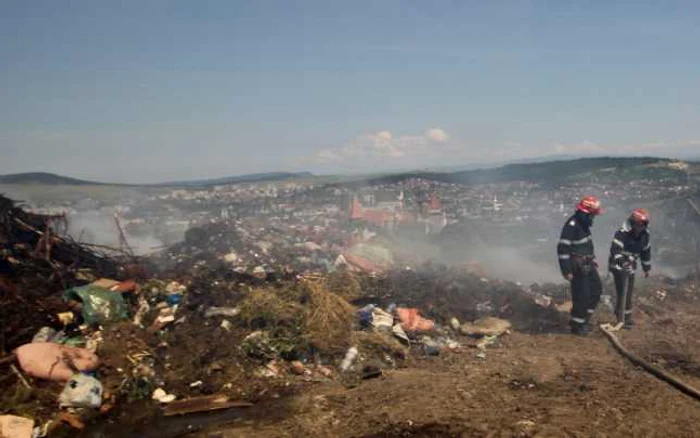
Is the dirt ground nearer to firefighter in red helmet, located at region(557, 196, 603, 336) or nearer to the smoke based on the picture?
firefighter in red helmet, located at region(557, 196, 603, 336)

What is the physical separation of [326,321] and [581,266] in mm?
3476

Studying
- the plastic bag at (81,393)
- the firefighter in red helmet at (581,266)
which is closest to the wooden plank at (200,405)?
the plastic bag at (81,393)

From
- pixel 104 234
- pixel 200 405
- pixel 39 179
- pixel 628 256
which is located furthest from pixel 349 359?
pixel 39 179

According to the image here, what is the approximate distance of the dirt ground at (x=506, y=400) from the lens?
12.2 ft

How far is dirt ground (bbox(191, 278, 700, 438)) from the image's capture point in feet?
12.2

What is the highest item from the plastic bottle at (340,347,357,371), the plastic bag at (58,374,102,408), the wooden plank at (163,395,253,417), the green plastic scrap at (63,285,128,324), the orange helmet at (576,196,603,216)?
the orange helmet at (576,196,603,216)

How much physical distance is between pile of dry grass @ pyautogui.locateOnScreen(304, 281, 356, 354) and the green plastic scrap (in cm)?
221

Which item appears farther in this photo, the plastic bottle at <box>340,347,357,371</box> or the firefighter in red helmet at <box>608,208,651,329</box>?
the firefighter in red helmet at <box>608,208,651,329</box>

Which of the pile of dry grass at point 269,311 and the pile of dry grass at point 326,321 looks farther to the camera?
the pile of dry grass at point 269,311

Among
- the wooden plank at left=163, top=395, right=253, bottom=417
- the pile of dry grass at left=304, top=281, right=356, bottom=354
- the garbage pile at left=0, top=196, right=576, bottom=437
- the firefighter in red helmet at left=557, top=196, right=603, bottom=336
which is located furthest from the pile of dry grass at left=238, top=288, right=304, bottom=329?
the firefighter in red helmet at left=557, top=196, right=603, bottom=336

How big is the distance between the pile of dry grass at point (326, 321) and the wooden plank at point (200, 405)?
1.21 m

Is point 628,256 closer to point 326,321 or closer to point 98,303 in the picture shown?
point 326,321

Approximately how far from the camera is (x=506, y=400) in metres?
4.26

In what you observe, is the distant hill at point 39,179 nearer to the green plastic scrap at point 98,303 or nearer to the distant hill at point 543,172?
the distant hill at point 543,172
